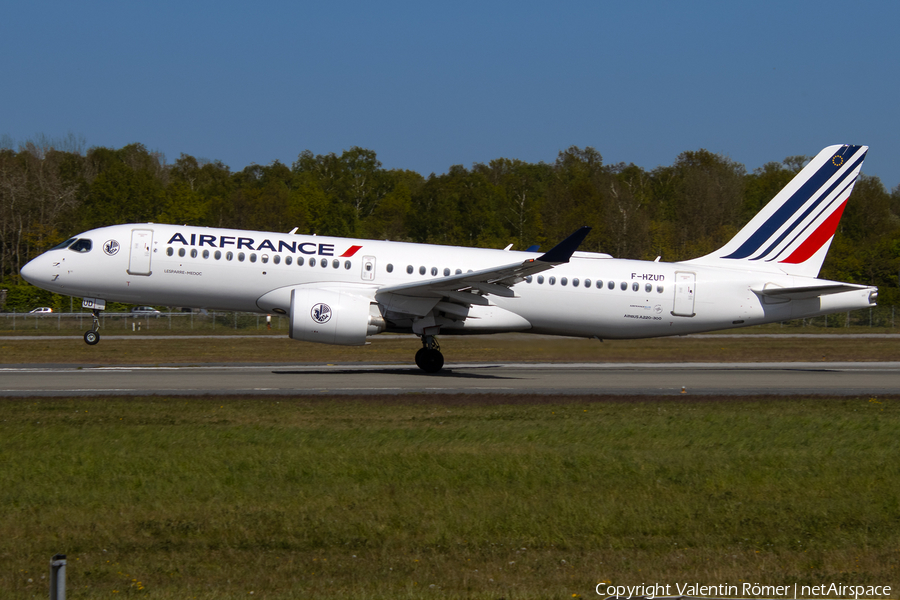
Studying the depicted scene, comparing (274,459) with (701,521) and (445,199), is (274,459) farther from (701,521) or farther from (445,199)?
(445,199)

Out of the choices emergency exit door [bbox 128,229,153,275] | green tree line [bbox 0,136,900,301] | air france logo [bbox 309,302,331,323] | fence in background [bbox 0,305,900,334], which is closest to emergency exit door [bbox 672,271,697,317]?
air france logo [bbox 309,302,331,323]

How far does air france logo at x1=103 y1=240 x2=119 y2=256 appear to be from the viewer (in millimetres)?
25406

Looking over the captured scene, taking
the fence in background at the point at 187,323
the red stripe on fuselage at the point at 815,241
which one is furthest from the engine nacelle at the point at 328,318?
the fence in background at the point at 187,323

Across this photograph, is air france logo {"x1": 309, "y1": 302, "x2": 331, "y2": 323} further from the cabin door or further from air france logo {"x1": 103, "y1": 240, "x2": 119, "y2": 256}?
air france logo {"x1": 103, "y1": 240, "x2": 119, "y2": 256}

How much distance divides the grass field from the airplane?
781 centimetres

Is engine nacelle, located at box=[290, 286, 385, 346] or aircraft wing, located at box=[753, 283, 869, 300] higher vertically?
aircraft wing, located at box=[753, 283, 869, 300]

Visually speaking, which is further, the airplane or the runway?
the airplane

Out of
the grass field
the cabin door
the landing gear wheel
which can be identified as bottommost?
the grass field

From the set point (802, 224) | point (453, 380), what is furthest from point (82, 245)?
point (802, 224)

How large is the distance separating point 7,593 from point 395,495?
15.4 feet

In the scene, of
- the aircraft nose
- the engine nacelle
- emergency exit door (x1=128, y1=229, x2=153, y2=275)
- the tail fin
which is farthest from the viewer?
the tail fin

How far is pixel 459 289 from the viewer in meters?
24.6

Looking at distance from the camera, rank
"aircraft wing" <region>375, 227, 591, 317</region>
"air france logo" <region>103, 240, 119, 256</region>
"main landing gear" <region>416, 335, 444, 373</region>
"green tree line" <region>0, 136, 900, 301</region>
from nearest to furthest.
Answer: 1. "aircraft wing" <region>375, 227, 591, 317</region>
2. "air france logo" <region>103, 240, 119, 256</region>
3. "main landing gear" <region>416, 335, 444, 373</region>
4. "green tree line" <region>0, 136, 900, 301</region>

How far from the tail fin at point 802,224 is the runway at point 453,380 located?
3.58m
